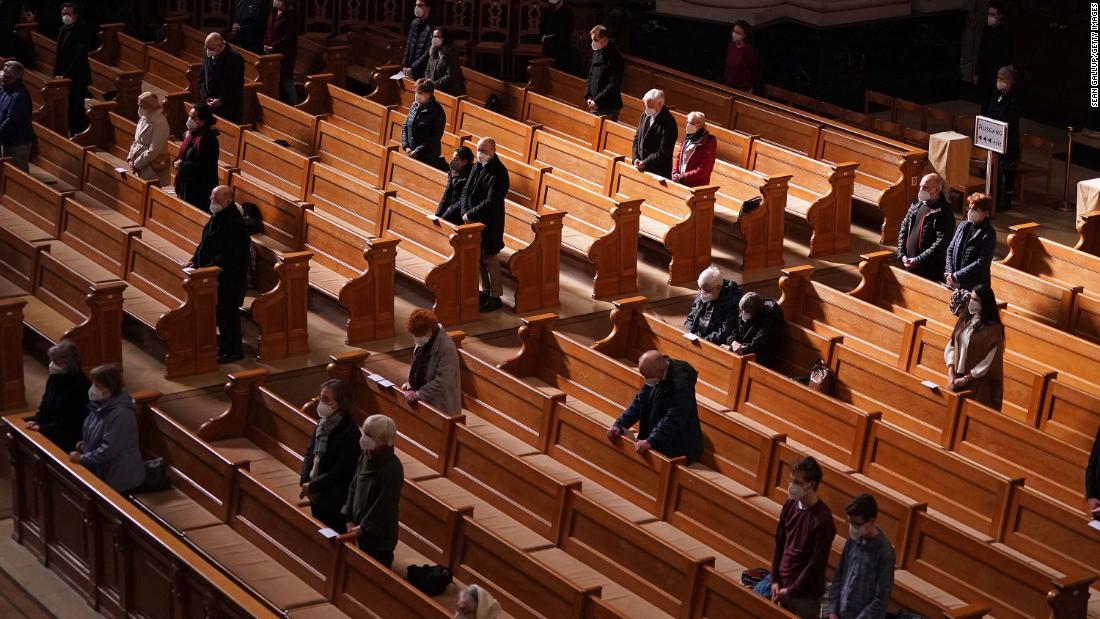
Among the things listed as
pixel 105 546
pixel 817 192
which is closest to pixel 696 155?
pixel 817 192

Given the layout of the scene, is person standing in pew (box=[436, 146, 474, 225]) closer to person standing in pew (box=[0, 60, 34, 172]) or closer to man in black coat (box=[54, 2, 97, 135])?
person standing in pew (box=[0, 60, 34, 172])

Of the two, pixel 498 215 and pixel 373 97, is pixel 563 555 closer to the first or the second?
pixel 498 215

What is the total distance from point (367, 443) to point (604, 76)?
23.8ft

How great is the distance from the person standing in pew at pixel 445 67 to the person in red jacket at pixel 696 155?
2.68m

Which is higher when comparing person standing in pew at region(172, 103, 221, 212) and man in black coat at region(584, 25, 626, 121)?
man in black coat at region(584, 25, 626, 121)

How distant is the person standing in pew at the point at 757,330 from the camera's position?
9945mm

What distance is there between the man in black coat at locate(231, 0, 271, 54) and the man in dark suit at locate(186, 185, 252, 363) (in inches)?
217

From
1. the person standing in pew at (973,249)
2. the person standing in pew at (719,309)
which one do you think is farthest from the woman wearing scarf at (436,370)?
the person standing in pew at (973,249)

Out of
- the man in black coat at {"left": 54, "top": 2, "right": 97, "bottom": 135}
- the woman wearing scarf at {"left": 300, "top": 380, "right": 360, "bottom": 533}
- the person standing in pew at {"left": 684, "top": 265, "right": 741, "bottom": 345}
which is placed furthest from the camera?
the man in black coat at {"left": 54, "top": 2, "right": 97, "bottom": 135}

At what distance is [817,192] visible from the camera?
12.9 m

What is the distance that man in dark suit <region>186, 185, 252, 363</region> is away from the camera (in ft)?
34.2

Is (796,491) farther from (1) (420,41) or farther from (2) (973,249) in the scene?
(1) (420,41)

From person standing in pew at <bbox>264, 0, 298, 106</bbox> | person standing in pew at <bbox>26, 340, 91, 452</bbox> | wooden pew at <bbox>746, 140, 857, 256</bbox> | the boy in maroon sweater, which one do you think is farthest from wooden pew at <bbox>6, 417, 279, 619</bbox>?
person standing in pew at <bbox>264, 0, 298, 106</bbox>

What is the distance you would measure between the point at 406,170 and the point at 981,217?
4412 millimetres
